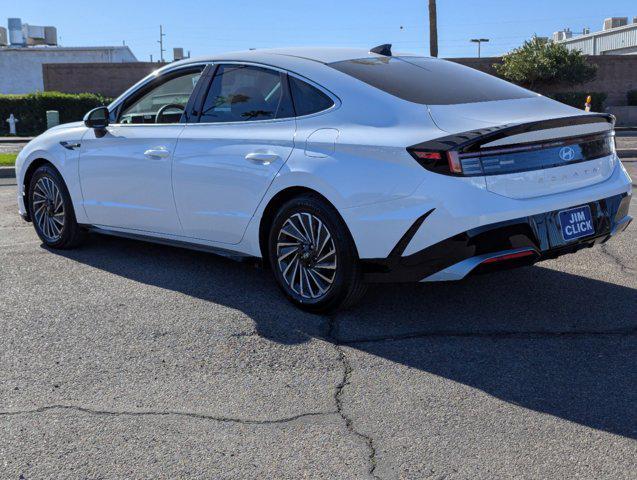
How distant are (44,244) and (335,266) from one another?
356 cm

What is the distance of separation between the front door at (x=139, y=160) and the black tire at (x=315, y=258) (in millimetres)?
1076

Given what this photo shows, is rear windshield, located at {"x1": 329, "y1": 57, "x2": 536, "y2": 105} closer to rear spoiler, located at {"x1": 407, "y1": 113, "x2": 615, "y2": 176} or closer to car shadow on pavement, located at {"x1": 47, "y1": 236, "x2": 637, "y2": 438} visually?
rear spoiler, located at {"x1": 407, "y1": 113, "x2": 615, "y2": 176}

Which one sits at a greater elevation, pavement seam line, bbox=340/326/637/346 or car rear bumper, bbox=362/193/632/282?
car rear bumper, bbox=362/193/632/282

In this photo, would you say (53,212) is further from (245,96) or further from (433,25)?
(433,25)

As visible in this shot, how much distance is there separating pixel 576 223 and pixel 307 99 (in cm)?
185

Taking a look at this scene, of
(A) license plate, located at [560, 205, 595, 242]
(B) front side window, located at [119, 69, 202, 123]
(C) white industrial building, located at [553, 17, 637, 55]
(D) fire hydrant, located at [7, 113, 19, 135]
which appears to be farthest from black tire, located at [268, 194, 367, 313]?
(C) white industrial building, located at [553, 17, 637, 55]

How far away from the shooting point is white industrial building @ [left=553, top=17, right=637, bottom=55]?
172 feet

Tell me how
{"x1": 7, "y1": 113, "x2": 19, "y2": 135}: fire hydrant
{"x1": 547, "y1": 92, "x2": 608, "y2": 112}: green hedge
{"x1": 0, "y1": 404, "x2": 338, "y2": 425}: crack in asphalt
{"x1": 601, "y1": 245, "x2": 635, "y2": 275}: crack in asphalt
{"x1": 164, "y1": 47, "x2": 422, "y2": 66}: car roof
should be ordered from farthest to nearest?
1. {"x1": 547, "y1": 92, "x2": 608, "y2": 112}: green hedge
2. {"x1": 7, "y1": 113, "x2": 19, "y2": 135}: fire hydrant
3. {"x1": 601, "y1": 245, "x2": 635, "y2": 275}: crack in asphalt
4. {"x1": 164, "y1": 47, "x2": 422, "y2": 66}: car roof
5. {"x1": 0, "y1": 404, "x2": 338, "y2": 425}: crack in asphalt

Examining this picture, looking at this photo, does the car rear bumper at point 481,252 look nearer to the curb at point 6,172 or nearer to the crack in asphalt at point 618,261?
the crack in asphalt at point 618,261

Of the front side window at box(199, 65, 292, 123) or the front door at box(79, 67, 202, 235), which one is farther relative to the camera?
the front door at box(79, 67, 202, 235)

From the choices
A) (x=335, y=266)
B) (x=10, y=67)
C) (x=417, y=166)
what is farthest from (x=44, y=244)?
Result: (x=10, y=67)

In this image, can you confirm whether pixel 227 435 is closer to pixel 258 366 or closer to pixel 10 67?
pixel 258 366

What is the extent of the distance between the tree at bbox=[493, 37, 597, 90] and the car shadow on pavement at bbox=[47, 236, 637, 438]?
3221cm

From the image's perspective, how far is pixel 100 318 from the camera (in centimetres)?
507
